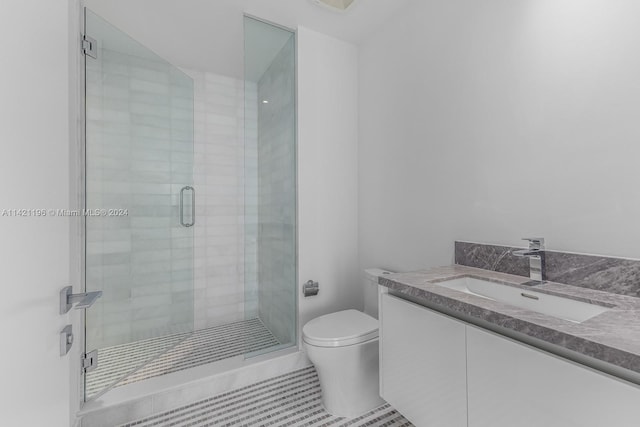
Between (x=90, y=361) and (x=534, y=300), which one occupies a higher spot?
(x=534, y=300)

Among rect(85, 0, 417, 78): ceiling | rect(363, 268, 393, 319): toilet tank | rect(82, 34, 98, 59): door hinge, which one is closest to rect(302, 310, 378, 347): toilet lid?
rect(363, 268, 393, 319): toilet tank

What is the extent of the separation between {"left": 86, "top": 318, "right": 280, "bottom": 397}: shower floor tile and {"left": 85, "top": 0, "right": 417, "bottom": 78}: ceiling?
218 centimetres

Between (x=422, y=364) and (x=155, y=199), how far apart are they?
195cm

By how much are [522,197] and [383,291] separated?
79 centimetres

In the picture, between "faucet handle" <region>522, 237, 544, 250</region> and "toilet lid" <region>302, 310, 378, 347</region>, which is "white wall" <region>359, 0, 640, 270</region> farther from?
"toilet lid" <region>302, 310, 378, 347</region>

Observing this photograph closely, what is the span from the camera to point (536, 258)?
124 centimetres

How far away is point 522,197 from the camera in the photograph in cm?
135

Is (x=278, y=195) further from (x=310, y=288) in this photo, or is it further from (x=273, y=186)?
(x=310, y=288)

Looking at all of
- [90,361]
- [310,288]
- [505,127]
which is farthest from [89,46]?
[505,127]

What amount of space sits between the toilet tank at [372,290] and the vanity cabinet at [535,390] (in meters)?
1.08

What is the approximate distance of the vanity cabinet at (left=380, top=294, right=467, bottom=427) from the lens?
0.98 m

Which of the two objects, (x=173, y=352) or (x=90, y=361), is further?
(x=173, y=352)

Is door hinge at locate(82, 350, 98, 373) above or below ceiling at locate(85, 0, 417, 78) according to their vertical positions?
below

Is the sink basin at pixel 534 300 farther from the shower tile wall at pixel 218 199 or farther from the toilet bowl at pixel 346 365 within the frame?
the shower tile wall at pixel 218 199
